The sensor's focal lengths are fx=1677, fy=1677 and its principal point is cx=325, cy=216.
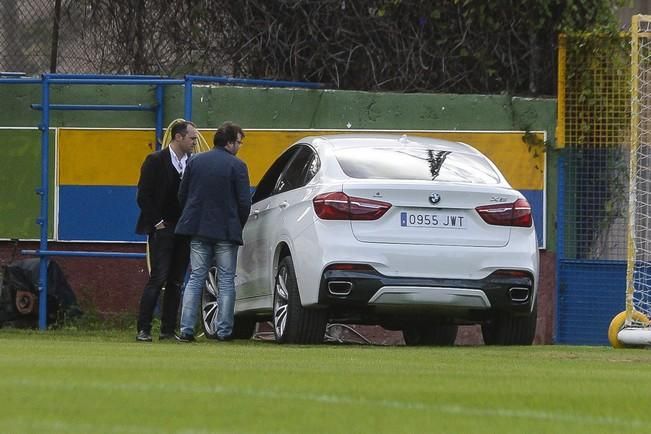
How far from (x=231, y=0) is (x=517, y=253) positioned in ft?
24.5

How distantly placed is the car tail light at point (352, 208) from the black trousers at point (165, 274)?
2186 mm

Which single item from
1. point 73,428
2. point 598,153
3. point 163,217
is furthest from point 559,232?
point 73,428

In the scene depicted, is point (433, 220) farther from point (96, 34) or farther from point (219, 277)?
point (96, 34)

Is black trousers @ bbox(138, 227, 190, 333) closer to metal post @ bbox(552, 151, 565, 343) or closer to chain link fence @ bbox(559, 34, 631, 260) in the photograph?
metal post @ bbox(552, 151, 565, 343)

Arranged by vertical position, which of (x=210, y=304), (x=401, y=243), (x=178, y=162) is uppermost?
(x=178, y=162)

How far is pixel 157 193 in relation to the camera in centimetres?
1377

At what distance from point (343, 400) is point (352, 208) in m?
5.01

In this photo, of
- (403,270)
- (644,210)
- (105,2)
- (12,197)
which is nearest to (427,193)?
(403,270)

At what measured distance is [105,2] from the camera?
19.1 meters

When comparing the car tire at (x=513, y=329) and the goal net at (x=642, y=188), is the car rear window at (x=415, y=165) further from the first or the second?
the goal net at (x=642, y=188)

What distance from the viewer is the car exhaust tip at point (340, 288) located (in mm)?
11977

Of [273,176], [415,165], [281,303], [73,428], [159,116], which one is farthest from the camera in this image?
[159,116]

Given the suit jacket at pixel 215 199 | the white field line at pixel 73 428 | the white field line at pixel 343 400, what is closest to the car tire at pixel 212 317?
the suit jacket at pixel 215 199

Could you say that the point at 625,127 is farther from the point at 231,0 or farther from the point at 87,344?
the point at 87,344
